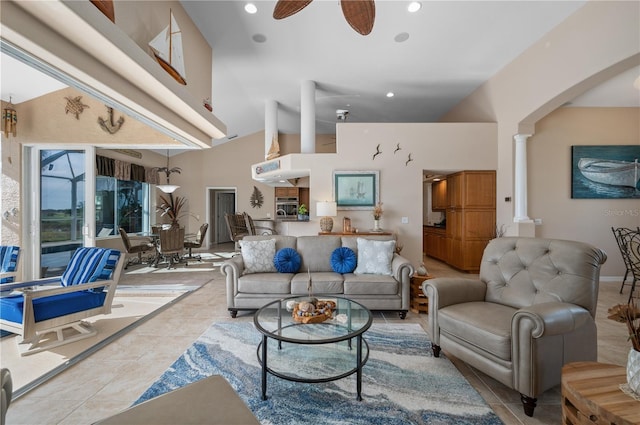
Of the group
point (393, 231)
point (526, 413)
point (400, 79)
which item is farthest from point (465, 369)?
point (400, 79)

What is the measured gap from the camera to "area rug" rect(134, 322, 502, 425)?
1617 mm

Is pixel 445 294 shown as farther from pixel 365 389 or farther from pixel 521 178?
pixel 521 178

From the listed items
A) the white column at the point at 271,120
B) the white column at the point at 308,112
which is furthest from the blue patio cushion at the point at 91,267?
the white column at the point at 271,120

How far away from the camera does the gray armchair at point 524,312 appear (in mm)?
1594

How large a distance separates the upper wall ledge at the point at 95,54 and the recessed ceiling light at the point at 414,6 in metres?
3.05

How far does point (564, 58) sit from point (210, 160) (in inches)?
353

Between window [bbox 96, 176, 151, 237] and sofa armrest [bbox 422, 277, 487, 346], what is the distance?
6845 mm

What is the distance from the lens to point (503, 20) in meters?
3.70

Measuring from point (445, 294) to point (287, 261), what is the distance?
74.2 inches

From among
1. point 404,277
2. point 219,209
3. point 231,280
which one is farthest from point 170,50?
point 219,209

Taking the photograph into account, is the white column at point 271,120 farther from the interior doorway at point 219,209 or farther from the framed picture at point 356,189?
the interior doorway at point 219,209

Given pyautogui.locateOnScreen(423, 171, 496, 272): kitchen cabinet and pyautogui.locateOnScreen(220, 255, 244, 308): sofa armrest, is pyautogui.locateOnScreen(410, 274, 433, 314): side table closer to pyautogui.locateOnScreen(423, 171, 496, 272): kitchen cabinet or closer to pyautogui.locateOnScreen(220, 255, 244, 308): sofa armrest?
pyautogui.locateOnScreen(220, 255, 244, 308): sofa armrest

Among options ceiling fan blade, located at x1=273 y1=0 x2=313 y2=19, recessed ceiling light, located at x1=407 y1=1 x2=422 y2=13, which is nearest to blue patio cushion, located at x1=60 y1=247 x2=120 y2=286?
ceiling fan blade, located at x1=273 y1=0 x2=313 y2=19

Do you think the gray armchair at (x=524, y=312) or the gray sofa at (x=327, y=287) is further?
the gray sofa at (x=327, y=287)
